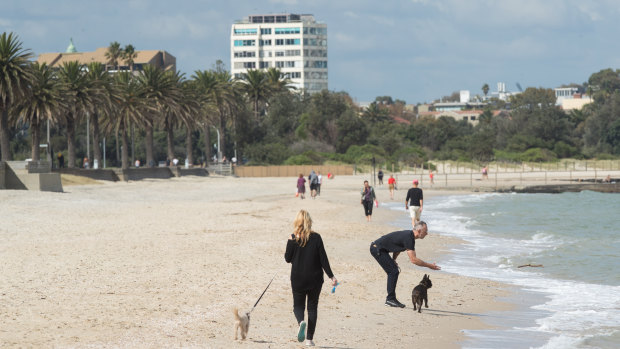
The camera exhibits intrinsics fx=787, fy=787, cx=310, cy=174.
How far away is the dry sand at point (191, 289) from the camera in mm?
9688

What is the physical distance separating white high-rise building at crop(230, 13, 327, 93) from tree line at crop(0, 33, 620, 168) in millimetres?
45228

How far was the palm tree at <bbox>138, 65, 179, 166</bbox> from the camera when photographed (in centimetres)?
6794

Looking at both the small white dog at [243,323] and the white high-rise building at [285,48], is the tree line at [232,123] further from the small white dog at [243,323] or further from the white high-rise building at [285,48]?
the white high-rise building at [285,48]

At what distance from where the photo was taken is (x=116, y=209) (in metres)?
31.1

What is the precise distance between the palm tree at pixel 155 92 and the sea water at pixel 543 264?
109 feet

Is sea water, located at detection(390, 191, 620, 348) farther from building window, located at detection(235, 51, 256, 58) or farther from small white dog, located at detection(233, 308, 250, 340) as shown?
building window, located at detection(235, 51, 256, 58)

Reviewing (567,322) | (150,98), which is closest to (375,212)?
(567,322)

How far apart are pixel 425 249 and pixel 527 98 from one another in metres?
125

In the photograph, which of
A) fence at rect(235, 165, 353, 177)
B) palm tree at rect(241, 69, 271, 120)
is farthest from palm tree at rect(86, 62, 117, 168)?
palm tree at rect(241, 69, 271, 120)

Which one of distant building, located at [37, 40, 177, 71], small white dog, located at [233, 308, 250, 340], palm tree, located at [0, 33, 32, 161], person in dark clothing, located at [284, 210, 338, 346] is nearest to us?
person in dark clothing, located at [284, 210, 338, 346]

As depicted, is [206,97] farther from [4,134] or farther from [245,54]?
[245,54]

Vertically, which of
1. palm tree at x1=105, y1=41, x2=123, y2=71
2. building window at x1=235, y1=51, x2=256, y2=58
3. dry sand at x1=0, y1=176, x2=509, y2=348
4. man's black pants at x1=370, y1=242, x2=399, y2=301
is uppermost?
building window at x1=235, y1=51, x2=256, y2=58

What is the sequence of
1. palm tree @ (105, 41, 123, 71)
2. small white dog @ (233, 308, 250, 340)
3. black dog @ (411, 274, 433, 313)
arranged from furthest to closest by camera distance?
palm tree @ (105, 41, 123, 71)
black dog @ (411, 274, 433, 313)
small white dog @ (233, 308, 250, 340)

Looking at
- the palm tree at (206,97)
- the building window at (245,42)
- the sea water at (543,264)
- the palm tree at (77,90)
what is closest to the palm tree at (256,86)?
the palm tree at (206,97)
